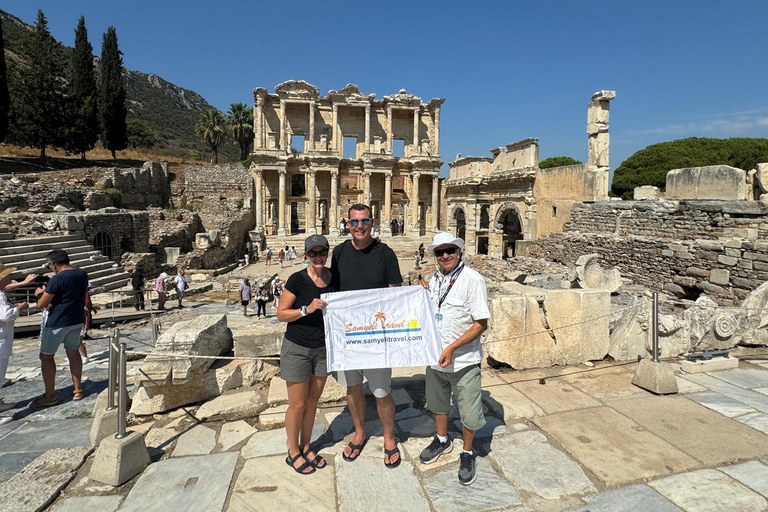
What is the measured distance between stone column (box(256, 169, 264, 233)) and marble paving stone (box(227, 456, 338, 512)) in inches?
1126

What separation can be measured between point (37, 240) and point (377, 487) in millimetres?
16882

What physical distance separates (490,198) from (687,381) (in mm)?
22808

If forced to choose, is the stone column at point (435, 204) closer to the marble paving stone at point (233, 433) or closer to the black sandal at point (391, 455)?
the marble paving stone at point (233, 433)

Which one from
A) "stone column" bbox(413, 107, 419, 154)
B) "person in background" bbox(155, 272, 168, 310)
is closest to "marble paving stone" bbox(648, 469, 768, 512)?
"person in background" bbox(155, 272, 168, 310)

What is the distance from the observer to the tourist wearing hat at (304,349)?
2.94 m

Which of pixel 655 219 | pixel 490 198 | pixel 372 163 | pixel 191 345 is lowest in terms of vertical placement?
pixel 191 345

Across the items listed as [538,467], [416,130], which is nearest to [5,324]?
[538,467]

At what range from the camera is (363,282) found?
3.14 metres

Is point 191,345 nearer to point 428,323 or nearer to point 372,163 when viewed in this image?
point 428,323

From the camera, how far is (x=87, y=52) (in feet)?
112

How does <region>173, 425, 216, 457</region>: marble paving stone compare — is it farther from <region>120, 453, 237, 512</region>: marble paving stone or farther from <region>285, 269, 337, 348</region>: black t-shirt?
<region>285, 269, 337, 348</region>: black t-shirt

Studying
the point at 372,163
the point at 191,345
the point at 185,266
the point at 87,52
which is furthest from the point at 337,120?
the point at 191,345

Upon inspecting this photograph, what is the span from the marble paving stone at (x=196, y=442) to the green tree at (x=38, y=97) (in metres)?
37.5

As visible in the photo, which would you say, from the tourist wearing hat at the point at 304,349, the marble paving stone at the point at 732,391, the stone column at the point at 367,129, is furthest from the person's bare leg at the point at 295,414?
the stone column at the point at 367,129
